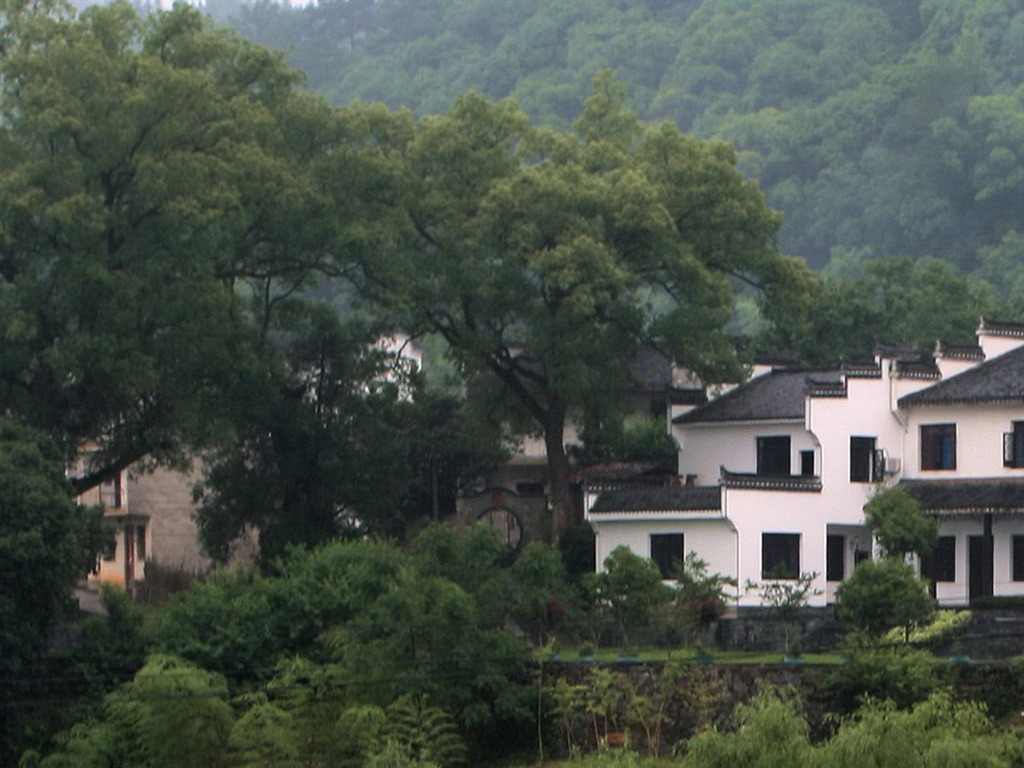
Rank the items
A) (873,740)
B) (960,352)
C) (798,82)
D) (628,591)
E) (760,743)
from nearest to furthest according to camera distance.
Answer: (873,740), (760,743), (628,591), (960,352), (798,82)

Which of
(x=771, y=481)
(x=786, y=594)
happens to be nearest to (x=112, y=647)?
(x=786, y=594)

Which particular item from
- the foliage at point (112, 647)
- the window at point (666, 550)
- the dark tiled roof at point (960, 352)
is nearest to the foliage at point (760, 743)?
the foliage at point (112, 647)

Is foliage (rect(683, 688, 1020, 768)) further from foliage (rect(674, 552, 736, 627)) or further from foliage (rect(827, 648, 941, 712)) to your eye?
foliage (rect(674, 552, 736, 627))

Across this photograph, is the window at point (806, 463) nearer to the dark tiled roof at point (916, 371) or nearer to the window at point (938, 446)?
the window at point (938, 446)

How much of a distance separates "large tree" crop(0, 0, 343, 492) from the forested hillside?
165 ft

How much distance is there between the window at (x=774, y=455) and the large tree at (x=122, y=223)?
1143cm

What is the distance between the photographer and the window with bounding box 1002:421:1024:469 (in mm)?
41312

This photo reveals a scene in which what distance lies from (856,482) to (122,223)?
640 inches

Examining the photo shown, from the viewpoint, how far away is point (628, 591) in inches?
1446

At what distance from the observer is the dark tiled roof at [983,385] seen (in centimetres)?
4156

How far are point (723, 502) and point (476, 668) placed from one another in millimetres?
9581

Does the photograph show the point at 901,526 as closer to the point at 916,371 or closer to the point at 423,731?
the point at 916,371

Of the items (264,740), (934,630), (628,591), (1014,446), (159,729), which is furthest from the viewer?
(1014,446)

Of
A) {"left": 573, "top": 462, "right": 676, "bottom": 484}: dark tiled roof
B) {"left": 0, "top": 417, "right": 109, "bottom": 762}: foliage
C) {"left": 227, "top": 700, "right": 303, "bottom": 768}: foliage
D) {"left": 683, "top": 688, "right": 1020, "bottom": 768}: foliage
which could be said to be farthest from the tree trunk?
{"left": 683, "top": 688, "right": 1020, "bottom": 768}: foliage
